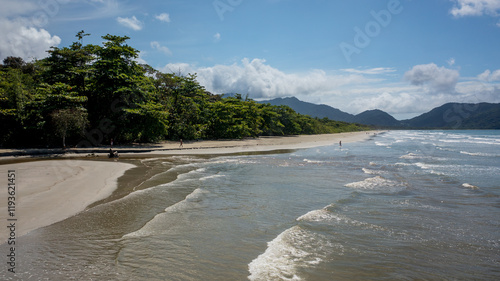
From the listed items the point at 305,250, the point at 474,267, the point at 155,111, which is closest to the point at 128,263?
the point at 305,250

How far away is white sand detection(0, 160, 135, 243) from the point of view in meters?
8.16

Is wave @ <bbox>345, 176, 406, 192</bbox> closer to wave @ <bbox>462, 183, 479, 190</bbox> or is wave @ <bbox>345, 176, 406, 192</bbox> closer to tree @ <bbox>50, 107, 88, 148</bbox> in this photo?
wave @ <bbox>462, 183, 479, 190</bbox>

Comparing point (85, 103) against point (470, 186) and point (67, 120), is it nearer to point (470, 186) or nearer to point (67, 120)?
point (67, 120)

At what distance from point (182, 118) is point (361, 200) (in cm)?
3690

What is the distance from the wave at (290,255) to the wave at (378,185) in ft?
24.9

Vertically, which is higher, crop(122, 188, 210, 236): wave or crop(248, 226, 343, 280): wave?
crop(122, 188, 210, 236): wave

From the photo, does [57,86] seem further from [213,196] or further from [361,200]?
[361,200]

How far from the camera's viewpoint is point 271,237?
7430mm

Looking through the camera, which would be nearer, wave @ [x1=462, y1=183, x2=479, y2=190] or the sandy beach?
the sandy beach

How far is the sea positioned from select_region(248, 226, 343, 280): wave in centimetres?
2

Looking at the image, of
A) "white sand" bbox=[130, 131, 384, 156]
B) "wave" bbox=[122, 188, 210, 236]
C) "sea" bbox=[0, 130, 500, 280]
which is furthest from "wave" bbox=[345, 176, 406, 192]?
"white sand" bbox=[130, 131, 384, 156]

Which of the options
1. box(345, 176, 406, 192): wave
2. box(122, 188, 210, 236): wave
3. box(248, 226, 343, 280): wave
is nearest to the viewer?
box(248, 226, 343, 280): wave

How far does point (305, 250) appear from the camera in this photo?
261 inches

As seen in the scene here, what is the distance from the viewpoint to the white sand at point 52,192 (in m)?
8.16
